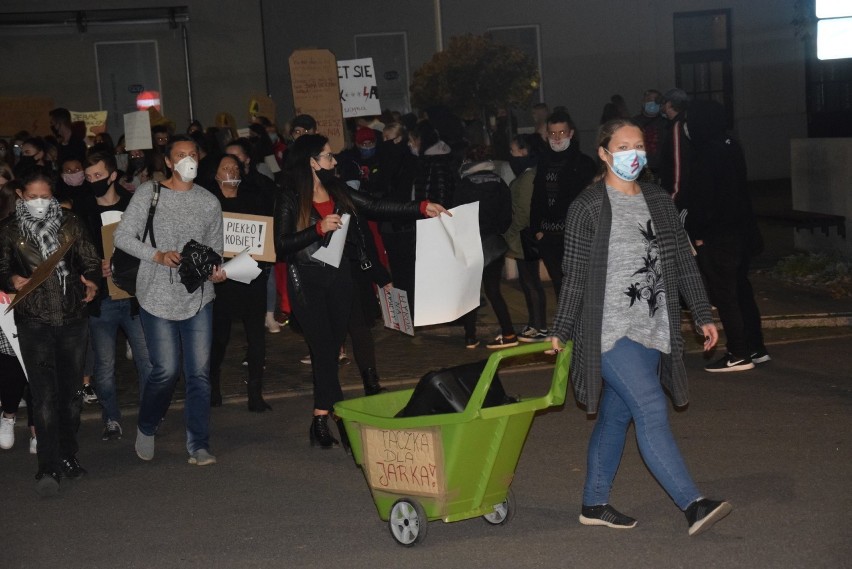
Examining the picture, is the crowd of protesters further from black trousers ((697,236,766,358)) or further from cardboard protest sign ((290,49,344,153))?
cardboard protest sign ((290,49,344,153))

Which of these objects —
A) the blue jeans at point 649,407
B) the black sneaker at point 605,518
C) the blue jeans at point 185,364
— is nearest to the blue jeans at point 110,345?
the blue jeans at point 185,364

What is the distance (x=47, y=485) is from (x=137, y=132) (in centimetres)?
777

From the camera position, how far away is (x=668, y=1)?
2733cm

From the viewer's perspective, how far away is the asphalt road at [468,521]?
566 cm

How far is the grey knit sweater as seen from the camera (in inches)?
289

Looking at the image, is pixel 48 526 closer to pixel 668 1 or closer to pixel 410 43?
pixel 410 43

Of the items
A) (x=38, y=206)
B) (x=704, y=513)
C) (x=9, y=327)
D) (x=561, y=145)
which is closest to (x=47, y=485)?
(x=9, y=327)

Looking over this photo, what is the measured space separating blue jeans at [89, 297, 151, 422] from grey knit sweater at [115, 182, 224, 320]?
1.11 meters

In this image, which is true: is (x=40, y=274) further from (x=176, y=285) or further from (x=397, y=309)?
(x=397, y=309)

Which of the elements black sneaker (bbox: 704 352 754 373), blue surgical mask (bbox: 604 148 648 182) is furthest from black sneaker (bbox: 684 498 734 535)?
black sneaker (bbox: 704 352 754 373)

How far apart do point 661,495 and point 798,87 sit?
23354 mm

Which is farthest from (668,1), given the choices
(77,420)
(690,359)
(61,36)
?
(77,420)

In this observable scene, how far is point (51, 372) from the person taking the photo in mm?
7309


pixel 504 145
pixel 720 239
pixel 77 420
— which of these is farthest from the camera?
pixel 504 145
